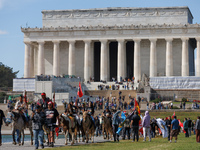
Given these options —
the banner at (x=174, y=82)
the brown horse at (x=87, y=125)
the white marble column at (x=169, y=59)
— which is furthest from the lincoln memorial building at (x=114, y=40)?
the brown horse at (x=87, y=125)

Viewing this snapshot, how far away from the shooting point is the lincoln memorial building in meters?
92.5

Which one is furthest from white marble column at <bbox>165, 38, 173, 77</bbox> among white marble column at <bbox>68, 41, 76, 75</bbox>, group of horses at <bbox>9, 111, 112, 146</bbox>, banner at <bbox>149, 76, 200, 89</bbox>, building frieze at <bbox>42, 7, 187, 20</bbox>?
group of horses at <bbox>9, 111, 112, 146</bbox>

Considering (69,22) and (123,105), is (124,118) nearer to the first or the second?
(123,105)

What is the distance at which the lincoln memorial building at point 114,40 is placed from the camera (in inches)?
3642

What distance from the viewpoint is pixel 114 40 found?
95.9 meters

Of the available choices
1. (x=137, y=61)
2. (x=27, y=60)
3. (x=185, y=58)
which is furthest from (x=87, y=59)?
(x=185, y=58)

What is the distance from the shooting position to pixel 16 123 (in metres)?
28.3

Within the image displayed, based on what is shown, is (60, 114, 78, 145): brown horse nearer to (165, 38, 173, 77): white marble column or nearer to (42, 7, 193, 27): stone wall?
(165, 38, 173, 77): white marble column

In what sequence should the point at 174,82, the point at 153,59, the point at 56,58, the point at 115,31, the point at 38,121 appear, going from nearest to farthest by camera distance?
the point at 38,121 → the point at 174,82 → the point at 153,59 → the point at 115,31 → the point at 56,58

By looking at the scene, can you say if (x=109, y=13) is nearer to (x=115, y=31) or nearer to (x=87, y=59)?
(x=115, y=31)

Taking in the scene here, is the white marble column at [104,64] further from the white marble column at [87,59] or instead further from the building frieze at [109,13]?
the building frieze at [109,13]

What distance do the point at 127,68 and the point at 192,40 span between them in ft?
51.6

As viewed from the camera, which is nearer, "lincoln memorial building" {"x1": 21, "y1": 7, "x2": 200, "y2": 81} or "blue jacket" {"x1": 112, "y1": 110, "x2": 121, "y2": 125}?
"blue jacket" {"x1": 112, "y1": 110, "x2": 121, "y2": 125}

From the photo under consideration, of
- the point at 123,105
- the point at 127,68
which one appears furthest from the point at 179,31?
the point at 123,105
